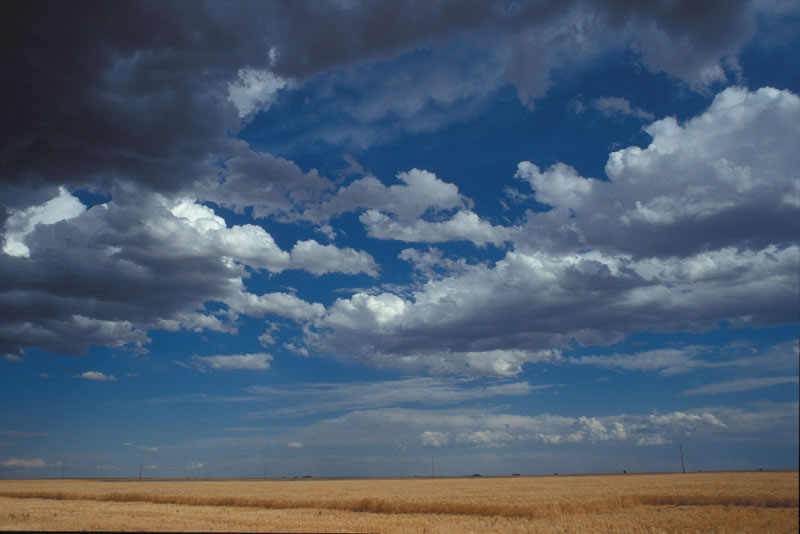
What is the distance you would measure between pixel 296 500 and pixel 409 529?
34343 millimetres

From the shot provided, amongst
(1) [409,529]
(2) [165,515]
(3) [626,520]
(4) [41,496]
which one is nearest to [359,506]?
(2) [165,515]

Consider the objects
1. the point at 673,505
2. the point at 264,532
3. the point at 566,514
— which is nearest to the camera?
the point at 264,532

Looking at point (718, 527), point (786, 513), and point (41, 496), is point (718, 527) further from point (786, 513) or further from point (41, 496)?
point (41, 496)

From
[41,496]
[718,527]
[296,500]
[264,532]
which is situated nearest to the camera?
[264,532]

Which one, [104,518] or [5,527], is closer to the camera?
[5,527]

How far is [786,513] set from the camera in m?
45.4

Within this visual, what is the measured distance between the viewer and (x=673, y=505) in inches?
2190

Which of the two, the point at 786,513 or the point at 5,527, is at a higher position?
the point at 5,527

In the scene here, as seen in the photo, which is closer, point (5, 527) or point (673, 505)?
point (5, 527)

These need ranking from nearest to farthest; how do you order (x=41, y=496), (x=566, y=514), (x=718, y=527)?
(x=718, y=527) → (x=566, y=514) → (x=41, y=496)

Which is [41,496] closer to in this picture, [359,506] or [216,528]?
[359,506]

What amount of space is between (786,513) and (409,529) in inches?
1281

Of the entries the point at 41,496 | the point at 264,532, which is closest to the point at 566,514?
the point at 264,532

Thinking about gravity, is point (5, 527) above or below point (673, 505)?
above
